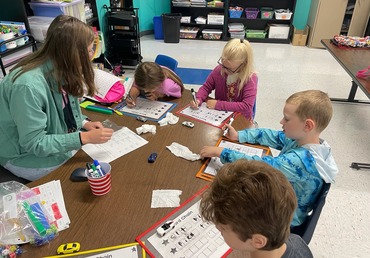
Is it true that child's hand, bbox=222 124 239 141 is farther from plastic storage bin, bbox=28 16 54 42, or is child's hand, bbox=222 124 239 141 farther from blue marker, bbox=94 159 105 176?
plastic storage bin, bbox=28 16 54 42

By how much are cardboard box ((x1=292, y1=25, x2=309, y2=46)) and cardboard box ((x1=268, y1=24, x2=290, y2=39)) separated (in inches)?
6.5

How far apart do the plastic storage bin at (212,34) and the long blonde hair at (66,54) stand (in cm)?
433

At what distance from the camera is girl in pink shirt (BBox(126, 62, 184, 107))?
1765mm

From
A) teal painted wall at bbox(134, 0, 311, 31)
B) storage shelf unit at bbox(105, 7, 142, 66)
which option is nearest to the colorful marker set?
storage shelf unit at bbox(105, 7, 142, 66)

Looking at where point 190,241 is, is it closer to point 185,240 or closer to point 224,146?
point 185,240

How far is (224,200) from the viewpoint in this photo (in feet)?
2.29

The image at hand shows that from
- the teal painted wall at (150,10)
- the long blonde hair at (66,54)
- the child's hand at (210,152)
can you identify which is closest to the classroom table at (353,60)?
the child's hand at (210,152)

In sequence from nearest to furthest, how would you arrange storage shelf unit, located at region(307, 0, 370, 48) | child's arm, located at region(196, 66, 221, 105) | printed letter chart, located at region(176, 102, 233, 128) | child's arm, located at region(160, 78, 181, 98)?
printed letter chart, located at region(176, 102, 233, 128) → child's arm, located at region(160, 78, 181, 98) → child's arm, located at region(196, 66, 221, 105) → storage shelf unit, located at region(307, 0, 370, 48)

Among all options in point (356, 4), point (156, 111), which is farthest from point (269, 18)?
point (156, 111)

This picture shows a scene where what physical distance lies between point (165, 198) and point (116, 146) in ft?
1.37

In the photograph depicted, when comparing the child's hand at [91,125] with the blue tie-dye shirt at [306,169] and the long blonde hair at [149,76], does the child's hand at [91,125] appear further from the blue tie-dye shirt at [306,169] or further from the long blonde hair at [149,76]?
the blue tie-dye shirt at [306,169]

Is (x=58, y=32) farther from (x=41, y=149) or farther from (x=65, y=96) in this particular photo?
(x=41, y=149)

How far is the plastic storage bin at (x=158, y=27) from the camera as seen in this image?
17.1ft

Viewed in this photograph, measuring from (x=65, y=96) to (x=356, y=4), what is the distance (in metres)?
5.02
